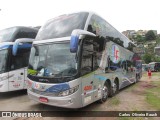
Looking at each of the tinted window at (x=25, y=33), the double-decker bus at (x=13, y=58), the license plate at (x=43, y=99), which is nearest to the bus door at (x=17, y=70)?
the double-decker bus at (x=13, y=58)

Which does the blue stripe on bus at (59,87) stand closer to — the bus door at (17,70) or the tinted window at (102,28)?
the tinted window at (102,28)

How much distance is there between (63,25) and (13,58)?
3.98 metres

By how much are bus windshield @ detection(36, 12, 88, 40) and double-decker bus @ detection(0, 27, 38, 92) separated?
6.53 ft

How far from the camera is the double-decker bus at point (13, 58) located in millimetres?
10414

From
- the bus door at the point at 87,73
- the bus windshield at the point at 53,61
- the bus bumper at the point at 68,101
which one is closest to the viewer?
A: the bus bumper at the point at 68,101

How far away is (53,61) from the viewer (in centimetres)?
731

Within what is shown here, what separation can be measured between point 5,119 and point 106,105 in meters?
4.07

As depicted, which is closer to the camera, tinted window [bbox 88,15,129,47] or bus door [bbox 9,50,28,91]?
tinted window [bbox 88,15,129,47]

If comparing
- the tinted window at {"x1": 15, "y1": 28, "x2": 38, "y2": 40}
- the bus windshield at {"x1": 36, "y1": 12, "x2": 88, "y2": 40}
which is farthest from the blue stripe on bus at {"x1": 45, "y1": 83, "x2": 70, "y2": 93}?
the tinted window at {"x1": 15, "y1": 28, "x2": 38, "y2": 40}

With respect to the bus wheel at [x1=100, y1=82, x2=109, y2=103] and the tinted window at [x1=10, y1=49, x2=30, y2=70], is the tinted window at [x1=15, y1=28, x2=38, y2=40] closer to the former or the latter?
the tinted window at [x1=10, y1=49, x2=30, y2=70]

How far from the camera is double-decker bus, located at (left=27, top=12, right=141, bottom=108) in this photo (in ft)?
22.6

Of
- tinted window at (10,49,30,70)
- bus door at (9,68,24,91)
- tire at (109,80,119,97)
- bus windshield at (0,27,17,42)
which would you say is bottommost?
tire at (109,80,119,97)

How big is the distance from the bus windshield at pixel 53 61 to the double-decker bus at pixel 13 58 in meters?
2.41

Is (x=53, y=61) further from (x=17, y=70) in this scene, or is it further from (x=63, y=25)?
(x=17, y=70)
